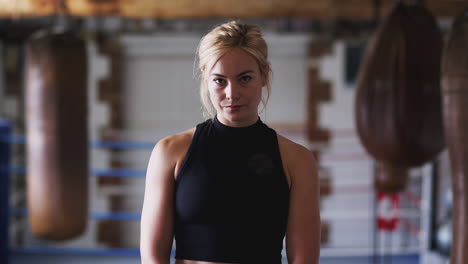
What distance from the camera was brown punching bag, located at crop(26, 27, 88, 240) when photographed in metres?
1.40

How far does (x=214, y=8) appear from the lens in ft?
5.08

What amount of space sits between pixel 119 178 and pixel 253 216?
329 centimetres

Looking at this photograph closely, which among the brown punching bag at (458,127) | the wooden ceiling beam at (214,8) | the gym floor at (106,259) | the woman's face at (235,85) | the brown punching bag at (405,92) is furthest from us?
the gym floor at (106,259)

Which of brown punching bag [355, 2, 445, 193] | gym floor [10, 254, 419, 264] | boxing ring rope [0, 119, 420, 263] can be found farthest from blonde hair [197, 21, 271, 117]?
gym floor [10, 254, 419, 264]

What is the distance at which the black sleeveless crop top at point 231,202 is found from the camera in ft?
2.04

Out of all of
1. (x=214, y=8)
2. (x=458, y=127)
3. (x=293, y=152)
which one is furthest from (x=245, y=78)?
(x=214, y=8)

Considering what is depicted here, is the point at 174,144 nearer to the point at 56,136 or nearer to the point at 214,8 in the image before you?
the point at 56,136

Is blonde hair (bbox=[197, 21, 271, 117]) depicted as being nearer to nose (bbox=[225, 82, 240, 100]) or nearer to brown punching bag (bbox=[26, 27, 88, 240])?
nose (bbox=[225, 82, 240, 100])

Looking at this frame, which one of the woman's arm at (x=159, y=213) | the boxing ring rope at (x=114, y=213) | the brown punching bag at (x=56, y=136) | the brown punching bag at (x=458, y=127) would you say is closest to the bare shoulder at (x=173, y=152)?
the woman's arm at (x=159, y=213)

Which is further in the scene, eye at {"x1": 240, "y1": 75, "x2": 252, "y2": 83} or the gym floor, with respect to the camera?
the gym floor

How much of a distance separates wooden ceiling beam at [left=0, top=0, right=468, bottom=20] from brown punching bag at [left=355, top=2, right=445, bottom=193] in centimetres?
23

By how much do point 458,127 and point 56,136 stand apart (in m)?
1.08

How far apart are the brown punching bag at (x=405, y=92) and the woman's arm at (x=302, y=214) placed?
2.57ft

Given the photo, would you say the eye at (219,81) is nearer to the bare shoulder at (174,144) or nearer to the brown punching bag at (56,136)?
the bare shoulder at (174,144)
